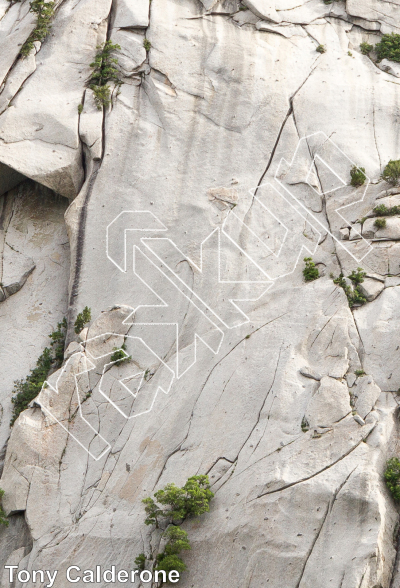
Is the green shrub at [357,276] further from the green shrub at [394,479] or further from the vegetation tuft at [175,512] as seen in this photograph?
the vegetation tuft at [175,512]

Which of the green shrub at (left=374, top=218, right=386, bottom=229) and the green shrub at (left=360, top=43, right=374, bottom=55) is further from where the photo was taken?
the green shrub at (left=360, top=43, right=374, bottom=55)

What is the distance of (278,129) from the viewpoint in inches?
1282

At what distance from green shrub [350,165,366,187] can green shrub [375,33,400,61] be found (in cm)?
723

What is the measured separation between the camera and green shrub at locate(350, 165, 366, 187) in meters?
30.8

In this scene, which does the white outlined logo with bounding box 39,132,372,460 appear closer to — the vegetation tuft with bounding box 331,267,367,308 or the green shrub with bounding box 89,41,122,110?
the vegetation tuft with bounding box 331,267,367,308

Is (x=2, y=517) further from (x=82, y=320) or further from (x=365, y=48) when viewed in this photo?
(x=365, y=48)

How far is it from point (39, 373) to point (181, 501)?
29.4ft

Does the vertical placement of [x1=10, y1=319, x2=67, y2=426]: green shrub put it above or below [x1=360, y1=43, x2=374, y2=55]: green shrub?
below

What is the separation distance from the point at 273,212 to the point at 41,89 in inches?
451

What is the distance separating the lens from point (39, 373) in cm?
3006

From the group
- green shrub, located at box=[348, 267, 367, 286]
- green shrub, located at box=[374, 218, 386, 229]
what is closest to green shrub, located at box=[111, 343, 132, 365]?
green shrub, located at box=[348, 267, 367, 286]

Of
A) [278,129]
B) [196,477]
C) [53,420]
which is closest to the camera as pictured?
[196,477]

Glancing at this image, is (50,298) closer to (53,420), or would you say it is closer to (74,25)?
(53,420)

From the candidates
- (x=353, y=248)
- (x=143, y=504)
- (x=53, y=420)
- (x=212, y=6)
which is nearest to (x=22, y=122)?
(x=212, y=6)
